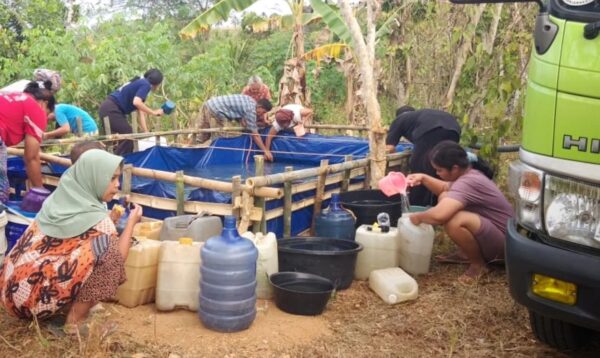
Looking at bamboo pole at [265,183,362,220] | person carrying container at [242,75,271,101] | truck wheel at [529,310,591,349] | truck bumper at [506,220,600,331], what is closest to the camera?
truck bumper at [506,220,600,331]

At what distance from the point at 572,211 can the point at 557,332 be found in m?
1.07

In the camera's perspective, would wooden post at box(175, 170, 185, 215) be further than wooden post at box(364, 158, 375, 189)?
No

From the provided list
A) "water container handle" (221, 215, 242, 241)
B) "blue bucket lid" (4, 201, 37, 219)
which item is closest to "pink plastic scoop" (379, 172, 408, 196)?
"water container handle" (221, 215, 242, 241)

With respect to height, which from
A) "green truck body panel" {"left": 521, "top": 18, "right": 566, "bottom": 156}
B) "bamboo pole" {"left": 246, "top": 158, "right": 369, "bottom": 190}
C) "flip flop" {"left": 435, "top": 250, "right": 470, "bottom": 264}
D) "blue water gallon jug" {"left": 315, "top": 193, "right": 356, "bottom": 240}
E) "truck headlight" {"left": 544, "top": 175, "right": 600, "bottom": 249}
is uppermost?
"green truck body panel" {"left": 521, "top": 18, "right": 566, "bottom": 156}

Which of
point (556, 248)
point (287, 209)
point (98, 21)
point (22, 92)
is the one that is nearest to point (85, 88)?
point (98, 21)

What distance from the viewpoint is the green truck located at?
8.18 feet

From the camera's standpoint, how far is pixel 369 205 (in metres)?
5.72

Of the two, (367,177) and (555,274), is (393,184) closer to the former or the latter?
(367,177)

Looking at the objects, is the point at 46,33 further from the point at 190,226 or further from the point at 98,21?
the point at 190,226

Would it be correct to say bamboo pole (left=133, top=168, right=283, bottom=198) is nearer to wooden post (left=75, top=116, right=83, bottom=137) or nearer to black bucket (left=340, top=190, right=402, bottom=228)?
black bucket (left=340, top=190, right=402, bottom=228)

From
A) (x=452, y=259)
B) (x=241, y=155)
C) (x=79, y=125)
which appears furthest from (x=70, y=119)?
(x=452, y=259)

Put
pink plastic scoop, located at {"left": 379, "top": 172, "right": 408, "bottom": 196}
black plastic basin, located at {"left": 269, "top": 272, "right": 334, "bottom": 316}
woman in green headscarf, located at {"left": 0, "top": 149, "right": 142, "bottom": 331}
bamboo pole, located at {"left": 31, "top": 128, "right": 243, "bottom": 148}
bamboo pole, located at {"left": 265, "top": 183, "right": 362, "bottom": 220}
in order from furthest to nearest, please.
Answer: bamboo pole, located at {"left": 31, "top": 128, "right": 243, "bottom": 148}, pink plastic scoop, located at {"left": 379, "top": 172, "right": 408, "bottom": 196}, bamboo pole, located at {"left": 265, "top": 183, "right": 362, "bottom": 220}, black plastic basin, located at {"left": 269, "top": 272, "right": 334, "bottom": 316}, woman in green headscarf, located at {"left": 0, "top": 149, "right": 142, "bottom": 331}

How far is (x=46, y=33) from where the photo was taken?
12227mm

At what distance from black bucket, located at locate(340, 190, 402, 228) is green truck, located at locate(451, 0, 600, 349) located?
2.90 meters
